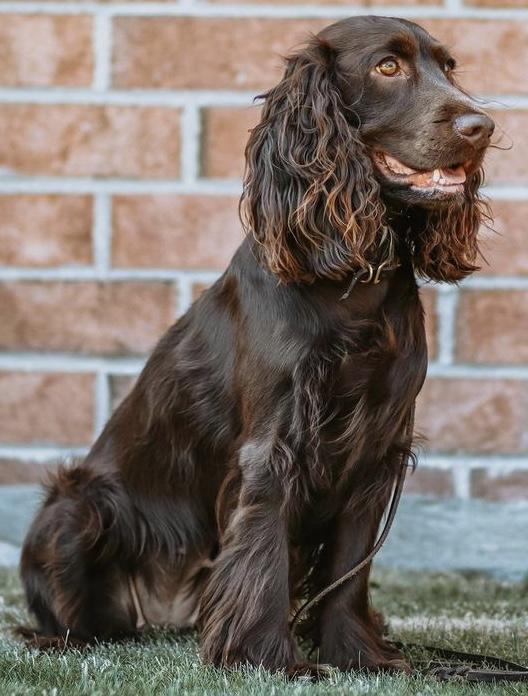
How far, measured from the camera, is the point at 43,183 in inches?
168

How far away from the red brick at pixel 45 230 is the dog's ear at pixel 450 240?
164 centimetres

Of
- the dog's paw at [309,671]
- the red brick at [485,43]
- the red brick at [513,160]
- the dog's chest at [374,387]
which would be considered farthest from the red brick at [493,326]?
the dog's paw at [309,671]

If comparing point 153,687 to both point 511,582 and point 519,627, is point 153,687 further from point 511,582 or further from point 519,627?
point 511,582

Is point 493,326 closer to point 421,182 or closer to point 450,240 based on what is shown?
point 450,240

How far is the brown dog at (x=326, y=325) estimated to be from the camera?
2725 millimetres

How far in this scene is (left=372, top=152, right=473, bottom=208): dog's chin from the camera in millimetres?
2705

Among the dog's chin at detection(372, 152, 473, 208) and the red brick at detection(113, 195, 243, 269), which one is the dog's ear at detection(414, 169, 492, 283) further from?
the red brick at detection(113, 195, 243, 269)

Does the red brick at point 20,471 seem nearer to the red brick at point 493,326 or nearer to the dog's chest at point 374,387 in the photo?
the red brick at point 493,326

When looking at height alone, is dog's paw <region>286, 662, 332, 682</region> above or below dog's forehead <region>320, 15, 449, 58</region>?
below

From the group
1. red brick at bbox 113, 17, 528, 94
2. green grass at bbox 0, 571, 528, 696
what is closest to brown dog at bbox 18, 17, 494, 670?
green grass at bbox 0, 571, 528, 696

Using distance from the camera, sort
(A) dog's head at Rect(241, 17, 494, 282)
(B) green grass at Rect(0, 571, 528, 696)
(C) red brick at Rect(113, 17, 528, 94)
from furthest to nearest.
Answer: (C) red brick at Rect(113, 17, 528, 94) → (A) dog's head at Rect(241, 17, 494, 282) → (B) green grass at Rect(0, 571, 528, 696)

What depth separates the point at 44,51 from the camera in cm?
426

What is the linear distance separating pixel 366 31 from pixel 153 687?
1.49 meters

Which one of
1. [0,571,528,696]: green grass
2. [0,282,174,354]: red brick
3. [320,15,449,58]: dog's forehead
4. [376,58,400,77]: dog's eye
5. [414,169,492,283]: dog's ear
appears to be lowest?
[0,571,528,696]: green grass
